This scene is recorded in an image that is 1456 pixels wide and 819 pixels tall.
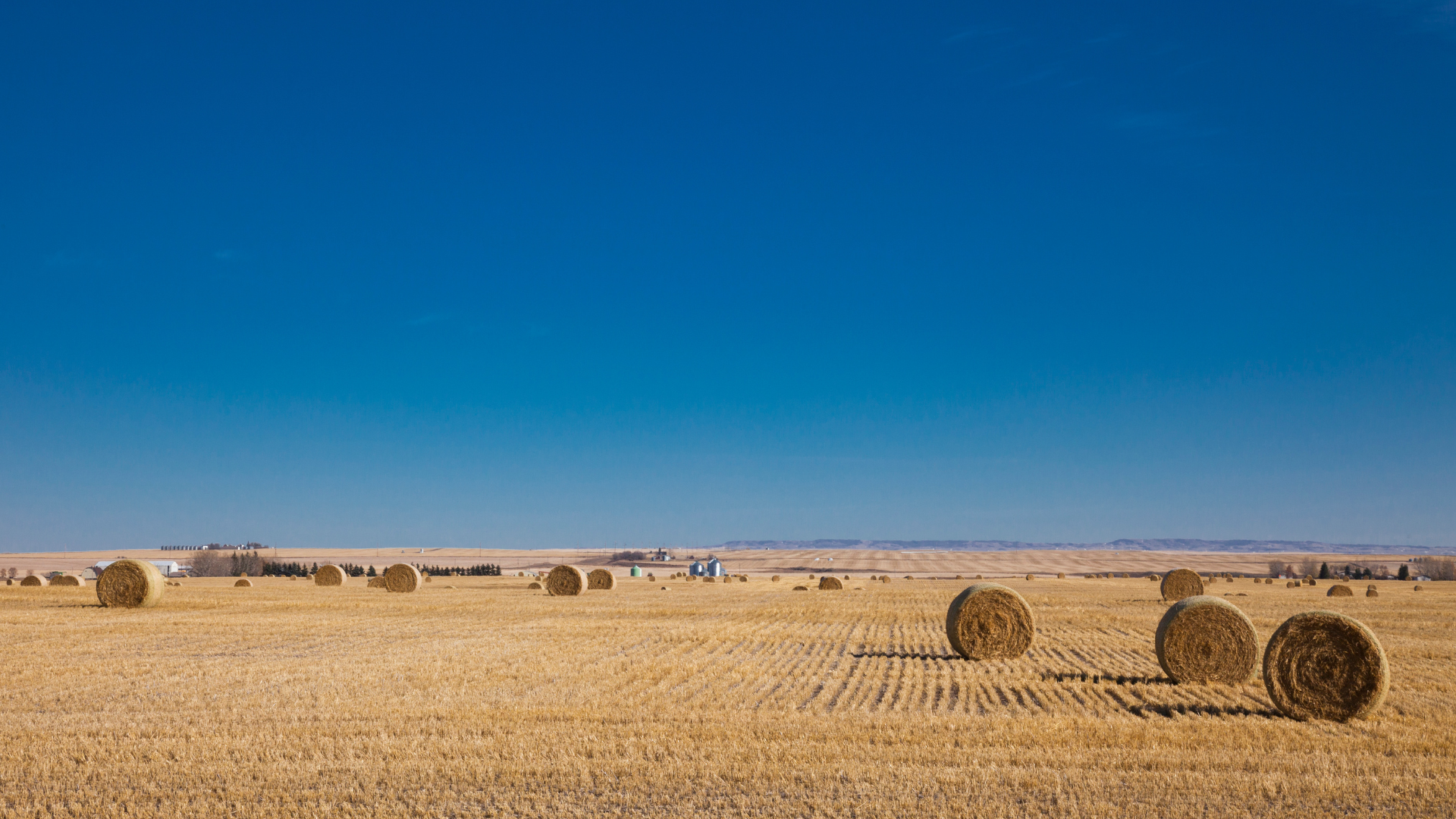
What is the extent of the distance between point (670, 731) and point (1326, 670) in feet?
31.1

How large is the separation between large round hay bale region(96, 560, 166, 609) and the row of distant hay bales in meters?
27.5

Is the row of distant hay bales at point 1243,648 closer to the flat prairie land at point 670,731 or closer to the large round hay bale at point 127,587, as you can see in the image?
the flat prairie land at point 670,731

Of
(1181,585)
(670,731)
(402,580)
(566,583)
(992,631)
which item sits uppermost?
(402,580)

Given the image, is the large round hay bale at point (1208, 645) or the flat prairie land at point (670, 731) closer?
the flat prairie land at point (670, 731)

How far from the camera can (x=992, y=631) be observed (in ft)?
71.6

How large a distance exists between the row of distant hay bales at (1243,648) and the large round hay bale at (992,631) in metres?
0.02

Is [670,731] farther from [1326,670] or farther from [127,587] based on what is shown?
[127,587]

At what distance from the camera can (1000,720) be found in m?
13.7

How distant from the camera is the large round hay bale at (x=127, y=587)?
34.3 m

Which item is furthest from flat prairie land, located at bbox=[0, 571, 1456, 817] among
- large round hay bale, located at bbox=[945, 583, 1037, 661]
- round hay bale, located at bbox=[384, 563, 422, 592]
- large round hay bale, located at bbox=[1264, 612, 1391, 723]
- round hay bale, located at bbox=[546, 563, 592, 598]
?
round hay bale, located at bbox=[384, 563, 422, 592]

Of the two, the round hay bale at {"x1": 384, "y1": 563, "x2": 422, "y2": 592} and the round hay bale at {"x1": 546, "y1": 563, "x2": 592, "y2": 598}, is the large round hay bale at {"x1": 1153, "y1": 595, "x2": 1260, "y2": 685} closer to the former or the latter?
the round hay bale at {"x1": 546, "y1": 563, "x2": 592, "y2": 598}

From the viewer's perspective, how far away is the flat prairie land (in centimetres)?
991

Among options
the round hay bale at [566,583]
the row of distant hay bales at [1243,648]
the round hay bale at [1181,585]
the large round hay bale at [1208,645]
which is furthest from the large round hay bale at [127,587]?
the round hay bale at [1181,585]

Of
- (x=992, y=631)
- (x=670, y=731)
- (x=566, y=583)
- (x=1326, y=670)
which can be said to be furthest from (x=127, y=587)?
(x=1326, y=670)
